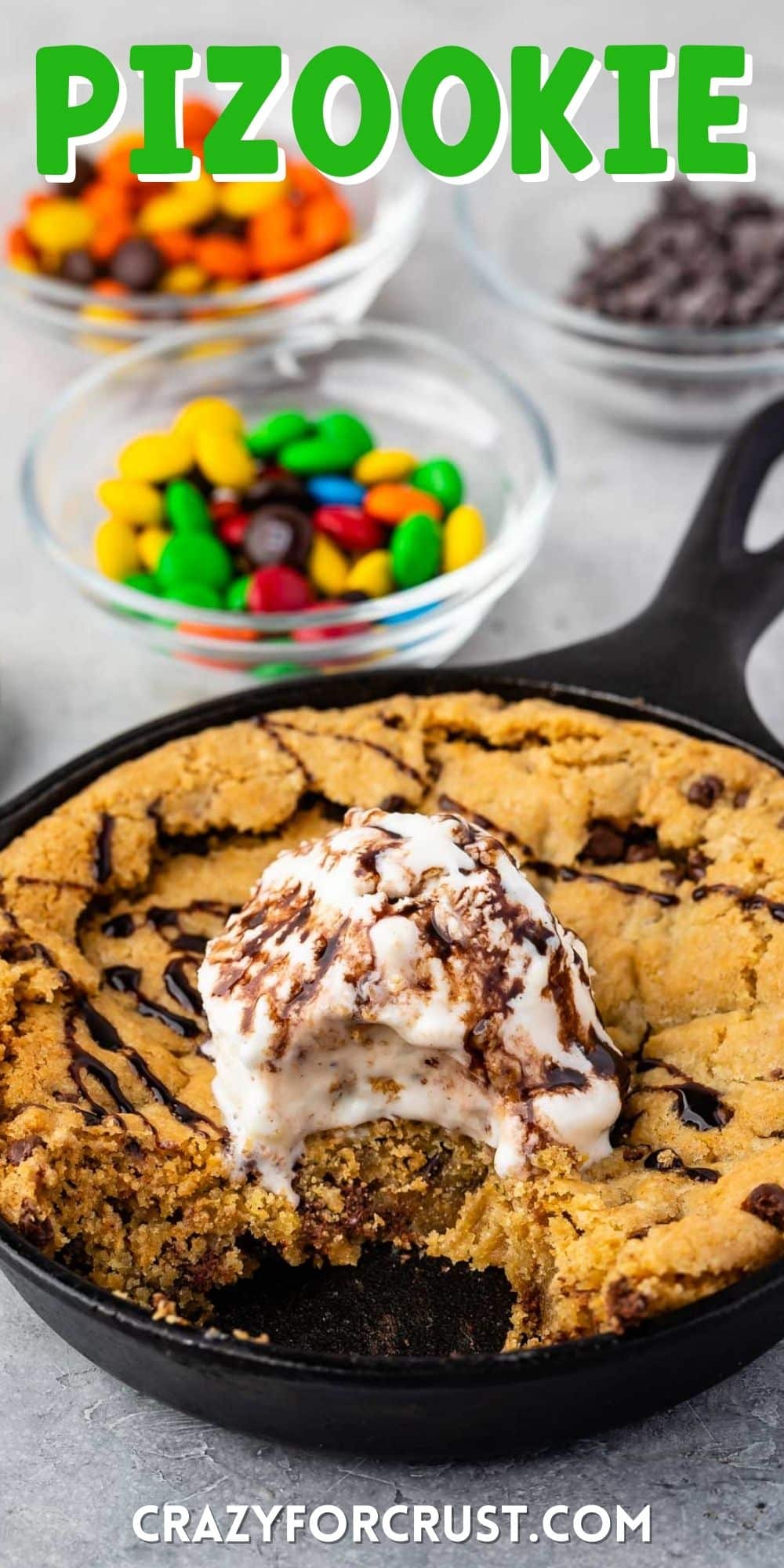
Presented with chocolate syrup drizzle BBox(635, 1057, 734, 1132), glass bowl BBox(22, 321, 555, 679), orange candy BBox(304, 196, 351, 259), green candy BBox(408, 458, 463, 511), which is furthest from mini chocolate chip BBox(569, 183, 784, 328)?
chocolate syrup drizzle BBox(635, 1057, 734, 1132)

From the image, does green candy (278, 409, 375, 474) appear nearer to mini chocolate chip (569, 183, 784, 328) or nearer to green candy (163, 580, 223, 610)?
green candy (163, 580, 223, 610)

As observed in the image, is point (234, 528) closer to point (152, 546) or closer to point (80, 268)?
point (152, 546)

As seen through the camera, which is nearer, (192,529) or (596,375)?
(192,529)

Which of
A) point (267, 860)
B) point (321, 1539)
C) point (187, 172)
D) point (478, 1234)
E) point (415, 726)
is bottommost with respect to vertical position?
point (321, 1539)

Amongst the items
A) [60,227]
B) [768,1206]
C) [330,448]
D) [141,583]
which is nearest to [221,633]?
[141,583]

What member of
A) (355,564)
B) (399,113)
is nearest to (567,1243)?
(355,564)

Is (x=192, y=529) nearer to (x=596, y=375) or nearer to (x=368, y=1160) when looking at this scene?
(x=596, y=375)
